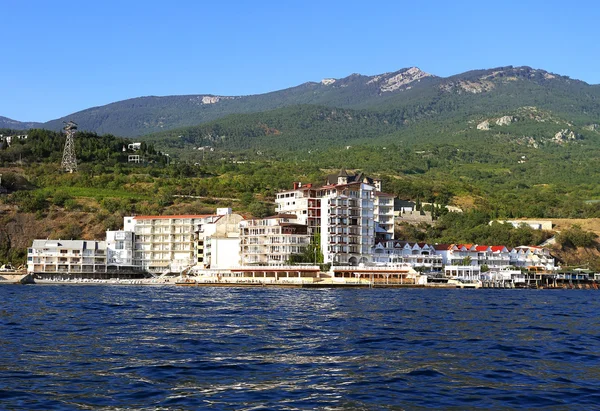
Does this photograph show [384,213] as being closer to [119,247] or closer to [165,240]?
[165,240]

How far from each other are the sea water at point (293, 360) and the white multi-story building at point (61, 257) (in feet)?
225

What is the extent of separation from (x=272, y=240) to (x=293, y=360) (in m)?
84.1

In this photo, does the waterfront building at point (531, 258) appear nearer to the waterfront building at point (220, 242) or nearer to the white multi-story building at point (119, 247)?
the waterfront building at point (220, 242)

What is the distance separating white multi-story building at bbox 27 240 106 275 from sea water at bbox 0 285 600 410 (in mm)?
68634

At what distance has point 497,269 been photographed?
126m

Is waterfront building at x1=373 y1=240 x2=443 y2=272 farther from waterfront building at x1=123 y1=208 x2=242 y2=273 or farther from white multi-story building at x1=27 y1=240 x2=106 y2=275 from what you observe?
white multi-story building at x1=27 y1=240 x2=106 y2=275

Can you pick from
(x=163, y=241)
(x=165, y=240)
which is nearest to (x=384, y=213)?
(x=165, y=240)

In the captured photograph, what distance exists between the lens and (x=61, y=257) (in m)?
125

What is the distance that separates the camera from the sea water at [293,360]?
2619 cm

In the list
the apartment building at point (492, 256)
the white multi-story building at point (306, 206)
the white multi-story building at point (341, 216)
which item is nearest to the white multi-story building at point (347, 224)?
the white multi-story building at point (341, 216)

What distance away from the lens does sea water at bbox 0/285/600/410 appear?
26188 millimetres

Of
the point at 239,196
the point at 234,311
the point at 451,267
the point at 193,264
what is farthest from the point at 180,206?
the point at 234,311

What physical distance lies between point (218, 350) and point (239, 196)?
5037 inches

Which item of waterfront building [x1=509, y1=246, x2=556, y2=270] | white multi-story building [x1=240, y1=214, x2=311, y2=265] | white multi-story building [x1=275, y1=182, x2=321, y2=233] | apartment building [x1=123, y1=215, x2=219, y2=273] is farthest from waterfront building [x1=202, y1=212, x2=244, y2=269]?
waterfront building [x1=509, y1=246, x2=556, y2=270]
